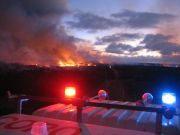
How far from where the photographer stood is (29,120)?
4996 mm

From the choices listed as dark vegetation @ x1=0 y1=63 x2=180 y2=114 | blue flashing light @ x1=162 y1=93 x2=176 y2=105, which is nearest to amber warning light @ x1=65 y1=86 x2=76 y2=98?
blue flashing light @ x1=162 y1=93 x2=176 y2=105

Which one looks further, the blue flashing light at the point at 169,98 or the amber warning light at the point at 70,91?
the amber warning light at the point at 70,91

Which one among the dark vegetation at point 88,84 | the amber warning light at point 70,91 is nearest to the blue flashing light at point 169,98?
the amber warning light at point 70,91

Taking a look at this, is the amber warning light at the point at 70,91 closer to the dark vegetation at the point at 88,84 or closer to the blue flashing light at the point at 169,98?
the blue flashing light at the point at 169,98

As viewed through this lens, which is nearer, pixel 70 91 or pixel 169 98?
pixel 169 98

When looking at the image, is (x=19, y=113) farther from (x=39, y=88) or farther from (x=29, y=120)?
(x=39, y=88)

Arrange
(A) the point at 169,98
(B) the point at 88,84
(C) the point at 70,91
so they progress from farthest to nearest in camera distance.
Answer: (B) the point at 88,84
(C) the point at 70,91
(A) the point at 169,98

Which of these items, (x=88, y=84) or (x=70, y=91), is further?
(x=88, y=84)

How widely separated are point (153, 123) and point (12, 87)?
2212 inches

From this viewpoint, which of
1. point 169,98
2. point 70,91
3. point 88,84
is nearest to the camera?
point 169,98

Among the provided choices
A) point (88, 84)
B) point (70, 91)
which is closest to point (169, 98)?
point (70, 91)

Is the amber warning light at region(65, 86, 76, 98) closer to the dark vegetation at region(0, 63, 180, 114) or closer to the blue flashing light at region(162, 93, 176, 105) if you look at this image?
the blue flashing light at region(162, 93, 176, 105)

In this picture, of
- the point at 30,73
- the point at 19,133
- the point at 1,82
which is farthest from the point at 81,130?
the point at 30,73

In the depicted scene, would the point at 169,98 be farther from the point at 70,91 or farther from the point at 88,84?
the point at 88,84
